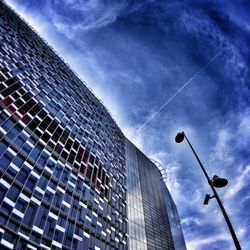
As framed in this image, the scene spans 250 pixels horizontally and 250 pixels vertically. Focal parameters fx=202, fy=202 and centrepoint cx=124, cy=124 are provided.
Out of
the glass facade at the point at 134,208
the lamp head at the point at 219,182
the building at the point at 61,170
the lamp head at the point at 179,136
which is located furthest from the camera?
the glass facade at the point at 134,208

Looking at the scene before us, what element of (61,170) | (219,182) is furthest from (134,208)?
(219,182)

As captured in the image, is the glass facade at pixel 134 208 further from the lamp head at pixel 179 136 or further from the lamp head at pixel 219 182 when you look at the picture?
the lamp head at pixel 219 182

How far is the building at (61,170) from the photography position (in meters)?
24.3

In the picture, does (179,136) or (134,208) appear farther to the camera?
(134,208)

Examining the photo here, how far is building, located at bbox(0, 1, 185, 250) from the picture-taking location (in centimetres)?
2434

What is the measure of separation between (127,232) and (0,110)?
108 ft

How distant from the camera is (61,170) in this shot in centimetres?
3247

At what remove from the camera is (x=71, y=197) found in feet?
104

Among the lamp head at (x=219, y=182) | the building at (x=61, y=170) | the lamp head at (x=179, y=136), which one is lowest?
the lamp head at (x=219, y=182)

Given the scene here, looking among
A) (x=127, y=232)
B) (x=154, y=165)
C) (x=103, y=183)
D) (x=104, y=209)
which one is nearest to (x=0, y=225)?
(x=104, y=209)

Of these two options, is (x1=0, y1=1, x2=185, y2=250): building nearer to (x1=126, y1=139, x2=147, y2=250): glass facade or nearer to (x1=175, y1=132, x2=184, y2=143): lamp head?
(x1=126, y1=139, x2=147, y2=250): glass facade

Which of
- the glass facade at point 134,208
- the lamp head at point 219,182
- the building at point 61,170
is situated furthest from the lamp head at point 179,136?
the glass facade at point 134,208

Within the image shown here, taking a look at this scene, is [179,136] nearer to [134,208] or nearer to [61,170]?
[61,170]

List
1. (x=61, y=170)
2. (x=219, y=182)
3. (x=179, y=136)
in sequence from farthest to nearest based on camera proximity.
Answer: (x=61, y=170) → (x=179, y=136) → (x=219, y=182)
